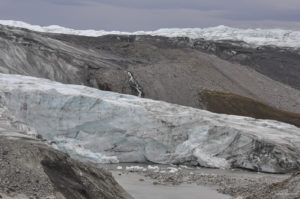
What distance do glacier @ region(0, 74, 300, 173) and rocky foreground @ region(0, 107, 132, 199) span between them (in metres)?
14.6

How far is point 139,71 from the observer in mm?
50031

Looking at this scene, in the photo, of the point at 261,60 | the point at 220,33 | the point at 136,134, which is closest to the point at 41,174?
the point at 136,134

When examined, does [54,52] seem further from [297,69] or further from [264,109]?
[297,69]

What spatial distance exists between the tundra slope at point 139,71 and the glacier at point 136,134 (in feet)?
38.0

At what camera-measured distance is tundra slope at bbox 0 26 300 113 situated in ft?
143

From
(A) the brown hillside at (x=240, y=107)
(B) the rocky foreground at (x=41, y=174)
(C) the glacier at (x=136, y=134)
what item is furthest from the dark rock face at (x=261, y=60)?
(B) the rocky foreground at (x=41, y=174)

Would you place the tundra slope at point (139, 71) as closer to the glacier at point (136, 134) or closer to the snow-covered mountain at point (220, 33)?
the glacier at point (136, 134)

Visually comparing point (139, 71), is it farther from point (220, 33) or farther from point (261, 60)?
point (220, 33)

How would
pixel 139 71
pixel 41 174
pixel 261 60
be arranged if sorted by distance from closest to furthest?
pixel 41 174 < pixel 139 71 < pixel 261 60

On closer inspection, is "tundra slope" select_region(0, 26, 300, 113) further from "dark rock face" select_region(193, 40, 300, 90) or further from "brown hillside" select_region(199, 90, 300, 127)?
"dark rock face" select_region(193, 40, 300, 90)

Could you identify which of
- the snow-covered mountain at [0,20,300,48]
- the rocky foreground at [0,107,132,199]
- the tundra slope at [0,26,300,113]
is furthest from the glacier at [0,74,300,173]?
the snow-covered mountain at [0,20,300,48]

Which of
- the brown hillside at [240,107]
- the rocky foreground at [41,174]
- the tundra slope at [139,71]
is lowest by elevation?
the brown hillside at [240,107]

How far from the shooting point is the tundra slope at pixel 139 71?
43562mm

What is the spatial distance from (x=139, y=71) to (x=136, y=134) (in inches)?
937
